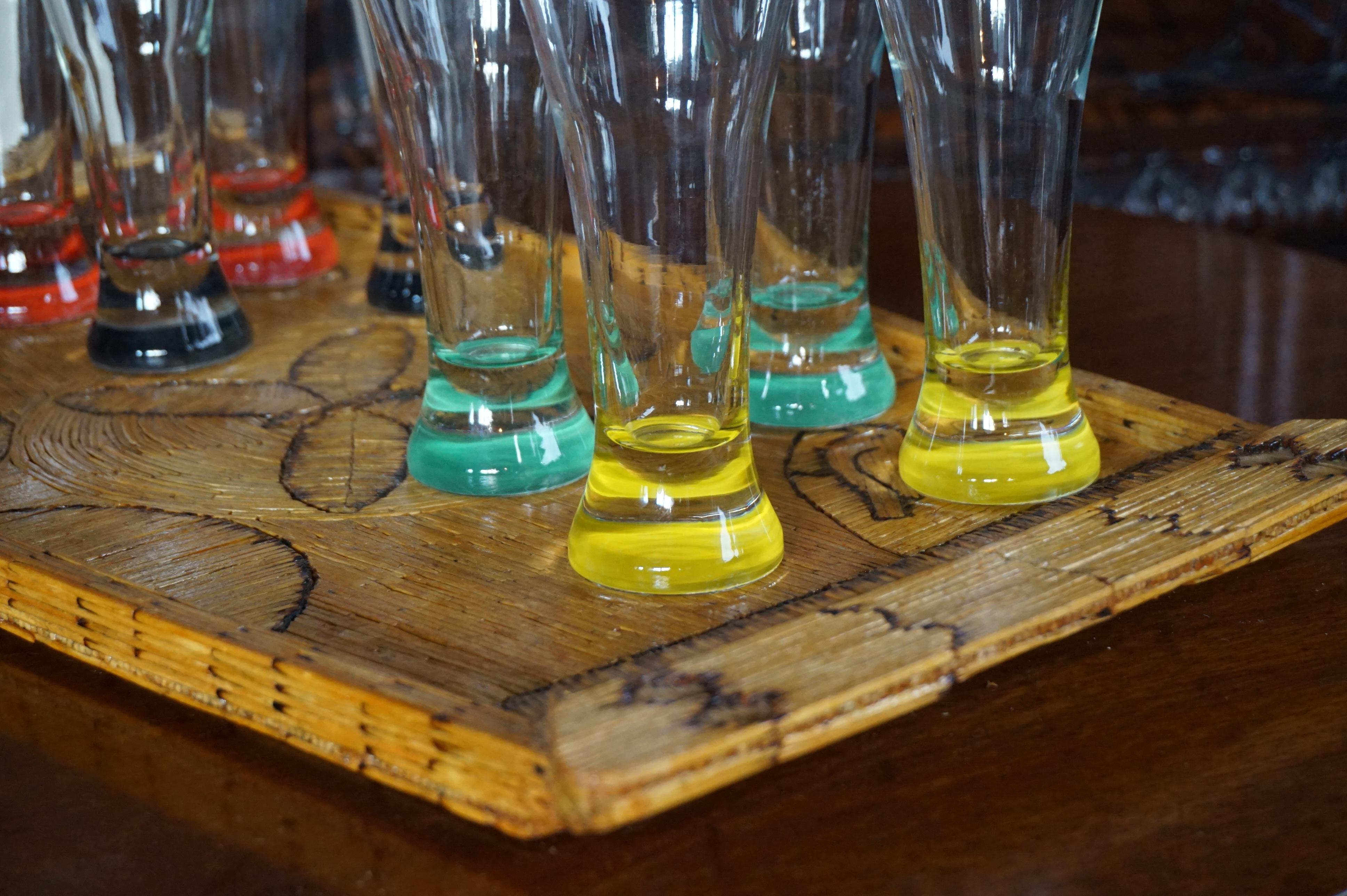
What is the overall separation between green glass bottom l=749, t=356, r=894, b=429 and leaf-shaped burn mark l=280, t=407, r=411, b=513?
9 cm

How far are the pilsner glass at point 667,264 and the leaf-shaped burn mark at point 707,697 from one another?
60 millimetres

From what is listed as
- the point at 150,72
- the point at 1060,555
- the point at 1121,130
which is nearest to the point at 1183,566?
the point at 1060,555

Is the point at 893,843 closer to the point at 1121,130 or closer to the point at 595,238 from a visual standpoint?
the point at 595,238

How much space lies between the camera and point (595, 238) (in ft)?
0.93

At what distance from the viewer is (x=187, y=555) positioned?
0.32 m

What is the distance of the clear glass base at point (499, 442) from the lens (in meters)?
0.36

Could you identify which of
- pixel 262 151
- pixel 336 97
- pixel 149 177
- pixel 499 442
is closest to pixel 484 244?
pixel 499 442

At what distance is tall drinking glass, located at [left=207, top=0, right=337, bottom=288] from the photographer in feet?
1.80

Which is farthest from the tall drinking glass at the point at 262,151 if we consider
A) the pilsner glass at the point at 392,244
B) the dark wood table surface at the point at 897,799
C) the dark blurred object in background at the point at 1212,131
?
the dark blurred object in background at the point at 1212,131

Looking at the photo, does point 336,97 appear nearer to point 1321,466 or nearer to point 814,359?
point 814,359

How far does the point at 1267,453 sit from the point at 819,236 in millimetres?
126

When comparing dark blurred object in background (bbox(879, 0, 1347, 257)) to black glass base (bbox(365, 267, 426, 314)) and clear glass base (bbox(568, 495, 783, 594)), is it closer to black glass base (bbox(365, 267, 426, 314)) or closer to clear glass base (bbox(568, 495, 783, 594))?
black glass base (bbox(365, 267, 426, 314))

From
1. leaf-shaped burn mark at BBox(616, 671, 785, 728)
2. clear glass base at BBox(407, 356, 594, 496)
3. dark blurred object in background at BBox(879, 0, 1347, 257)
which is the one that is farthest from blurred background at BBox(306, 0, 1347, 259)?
leaf-shaped burn mark at BBox(616, 671, 785, 728)

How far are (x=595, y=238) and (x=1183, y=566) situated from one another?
126 mm
